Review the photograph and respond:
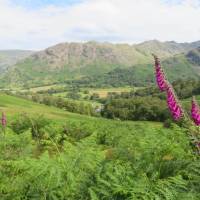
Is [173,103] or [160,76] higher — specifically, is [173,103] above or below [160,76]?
below

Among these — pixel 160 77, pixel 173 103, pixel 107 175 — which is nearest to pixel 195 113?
pixel 173 103

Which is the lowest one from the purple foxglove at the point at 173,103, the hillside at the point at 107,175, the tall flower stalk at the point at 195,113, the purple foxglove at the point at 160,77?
the hillside at the point at 107,175

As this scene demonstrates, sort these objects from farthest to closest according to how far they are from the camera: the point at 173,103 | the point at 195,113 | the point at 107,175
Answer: the point at 107,175
the point at 195,113
the point at 173,103

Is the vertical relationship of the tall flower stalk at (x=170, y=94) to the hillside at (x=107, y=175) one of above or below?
above

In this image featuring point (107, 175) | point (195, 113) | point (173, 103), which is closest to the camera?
point (173, 103)

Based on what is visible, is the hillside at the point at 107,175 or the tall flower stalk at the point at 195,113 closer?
the hillside at the point at 107,175

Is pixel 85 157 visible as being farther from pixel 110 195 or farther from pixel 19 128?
pixel 19 128

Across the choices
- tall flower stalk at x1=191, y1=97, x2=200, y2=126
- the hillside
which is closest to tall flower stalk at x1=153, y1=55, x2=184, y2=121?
tall flower stalk at x1=191, y1=97, x2=200, y2=126

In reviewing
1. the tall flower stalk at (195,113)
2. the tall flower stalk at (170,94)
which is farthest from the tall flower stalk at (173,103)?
the tall flower stalk at (195,113)

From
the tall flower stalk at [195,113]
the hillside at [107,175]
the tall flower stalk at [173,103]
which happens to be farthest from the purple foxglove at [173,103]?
the hillside at [107,175]

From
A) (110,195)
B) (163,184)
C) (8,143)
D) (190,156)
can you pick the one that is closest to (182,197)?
(163,184)

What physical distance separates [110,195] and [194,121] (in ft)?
4.97

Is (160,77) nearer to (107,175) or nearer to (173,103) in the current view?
(173,103)

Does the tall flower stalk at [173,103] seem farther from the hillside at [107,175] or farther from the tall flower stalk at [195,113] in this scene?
the hillside at [107,175]
